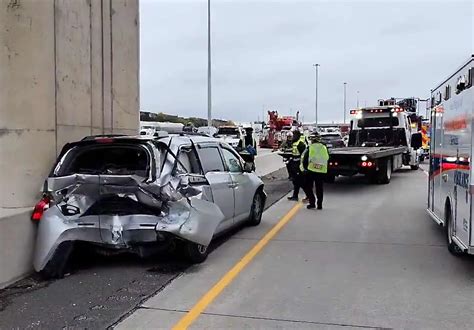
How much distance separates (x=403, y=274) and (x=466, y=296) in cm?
94

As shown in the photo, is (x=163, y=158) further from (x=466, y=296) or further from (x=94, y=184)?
(x=466, y=296)

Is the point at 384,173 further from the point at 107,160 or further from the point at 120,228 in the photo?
the point at 120,228

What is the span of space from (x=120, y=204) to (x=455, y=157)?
4286mm

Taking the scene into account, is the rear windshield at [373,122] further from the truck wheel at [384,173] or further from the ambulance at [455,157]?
the ambulance at [455,157]

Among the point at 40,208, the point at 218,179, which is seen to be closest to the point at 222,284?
the point at 218,179

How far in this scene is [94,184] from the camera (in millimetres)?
6438

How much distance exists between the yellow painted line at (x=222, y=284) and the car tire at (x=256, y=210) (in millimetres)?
356

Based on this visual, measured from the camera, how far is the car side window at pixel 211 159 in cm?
772

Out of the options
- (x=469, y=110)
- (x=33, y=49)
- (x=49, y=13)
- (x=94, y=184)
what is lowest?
(x=94, y=184)

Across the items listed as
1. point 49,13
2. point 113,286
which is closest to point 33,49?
point 49,13

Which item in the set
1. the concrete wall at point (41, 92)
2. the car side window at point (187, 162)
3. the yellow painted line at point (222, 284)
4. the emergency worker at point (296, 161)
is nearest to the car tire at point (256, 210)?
the yellow painted line at point (222, 284)

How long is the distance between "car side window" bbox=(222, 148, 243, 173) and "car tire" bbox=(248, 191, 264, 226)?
80 centimetres

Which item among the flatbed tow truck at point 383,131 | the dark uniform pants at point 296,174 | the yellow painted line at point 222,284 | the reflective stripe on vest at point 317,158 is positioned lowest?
the yellow painted line at point 222,284

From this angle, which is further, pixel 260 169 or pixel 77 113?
pixel 260 169
